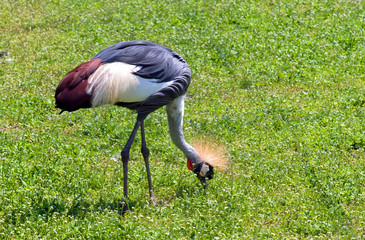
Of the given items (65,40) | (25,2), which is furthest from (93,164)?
(25,2)

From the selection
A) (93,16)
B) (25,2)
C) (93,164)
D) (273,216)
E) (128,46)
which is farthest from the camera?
(25,2)

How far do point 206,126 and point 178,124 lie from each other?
185 cm

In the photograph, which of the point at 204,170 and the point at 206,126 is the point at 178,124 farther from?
the point at 206,126

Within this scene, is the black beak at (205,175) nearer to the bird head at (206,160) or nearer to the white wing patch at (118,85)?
the bird head at (206,160)

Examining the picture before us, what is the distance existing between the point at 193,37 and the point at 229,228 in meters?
7.16

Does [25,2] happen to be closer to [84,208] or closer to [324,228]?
[84,208]

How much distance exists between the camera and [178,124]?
24.6 feet

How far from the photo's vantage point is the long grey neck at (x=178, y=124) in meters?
7.37

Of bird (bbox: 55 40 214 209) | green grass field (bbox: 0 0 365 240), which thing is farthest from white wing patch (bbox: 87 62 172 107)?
green grass field (bbox: 0 0 365 240)

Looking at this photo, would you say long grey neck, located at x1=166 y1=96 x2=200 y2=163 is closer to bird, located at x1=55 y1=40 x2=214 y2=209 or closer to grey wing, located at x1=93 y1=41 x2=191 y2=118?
bird, located at x1=55 y1=40 x2=214 y2=209

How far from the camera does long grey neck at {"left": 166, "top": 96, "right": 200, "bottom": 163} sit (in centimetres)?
737

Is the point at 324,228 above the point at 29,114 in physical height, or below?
above

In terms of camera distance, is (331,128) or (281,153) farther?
(331,128)

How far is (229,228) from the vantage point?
6289 mm
